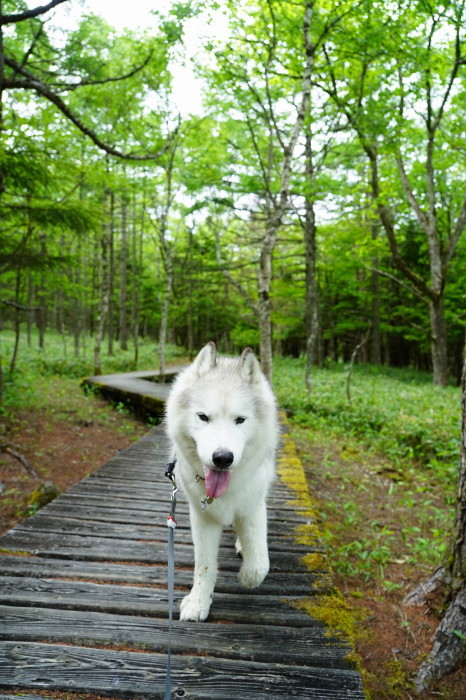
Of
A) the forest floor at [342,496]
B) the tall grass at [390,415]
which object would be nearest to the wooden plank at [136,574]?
the forest floor at [342,496]

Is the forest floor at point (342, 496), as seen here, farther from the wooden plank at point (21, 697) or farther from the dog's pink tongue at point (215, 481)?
the wooden plank at point (21, 697)

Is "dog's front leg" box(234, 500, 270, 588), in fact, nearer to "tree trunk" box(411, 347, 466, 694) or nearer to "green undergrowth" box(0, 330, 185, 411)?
"tree trunk" box(411, 347, 466, 694)

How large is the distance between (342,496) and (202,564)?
3.71 meters

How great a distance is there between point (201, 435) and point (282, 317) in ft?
58.8

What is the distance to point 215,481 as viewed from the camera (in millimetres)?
2002

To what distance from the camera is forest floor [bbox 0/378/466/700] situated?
8.68 feet

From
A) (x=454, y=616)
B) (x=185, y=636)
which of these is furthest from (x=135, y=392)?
(x=454, y=616)

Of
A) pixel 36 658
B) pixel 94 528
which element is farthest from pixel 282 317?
pixel 36 658

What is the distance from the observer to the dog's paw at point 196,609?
2.28 metres

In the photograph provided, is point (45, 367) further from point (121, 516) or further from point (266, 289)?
point (121, 516)

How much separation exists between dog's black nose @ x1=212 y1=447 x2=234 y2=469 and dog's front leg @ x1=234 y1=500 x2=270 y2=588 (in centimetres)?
68

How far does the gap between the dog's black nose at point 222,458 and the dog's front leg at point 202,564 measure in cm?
56

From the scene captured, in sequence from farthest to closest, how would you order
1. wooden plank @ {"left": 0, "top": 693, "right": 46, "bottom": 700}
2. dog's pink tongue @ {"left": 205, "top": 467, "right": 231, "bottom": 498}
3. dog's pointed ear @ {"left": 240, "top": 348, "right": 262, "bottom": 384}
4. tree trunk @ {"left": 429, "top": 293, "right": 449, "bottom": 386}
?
tree trunk @ {"left": 429, "top": 293, "right": 449, "bottom": 386} → dog's pointed ear @ {"left": 240, "top": 348, "right": 262, "bottom": 384} → dog's pink tongue @ {"left": 205, "top": 467, "right": 231, "bottom": 498} → wooden plank @ {"left": 0, "top": 693, "right": 46, "bottom": 700}

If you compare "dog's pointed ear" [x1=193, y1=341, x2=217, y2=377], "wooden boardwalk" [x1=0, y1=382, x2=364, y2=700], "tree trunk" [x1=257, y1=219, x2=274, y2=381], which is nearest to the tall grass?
"tree trunk" [x1=257, y1=219, x2=274, y2=381]
